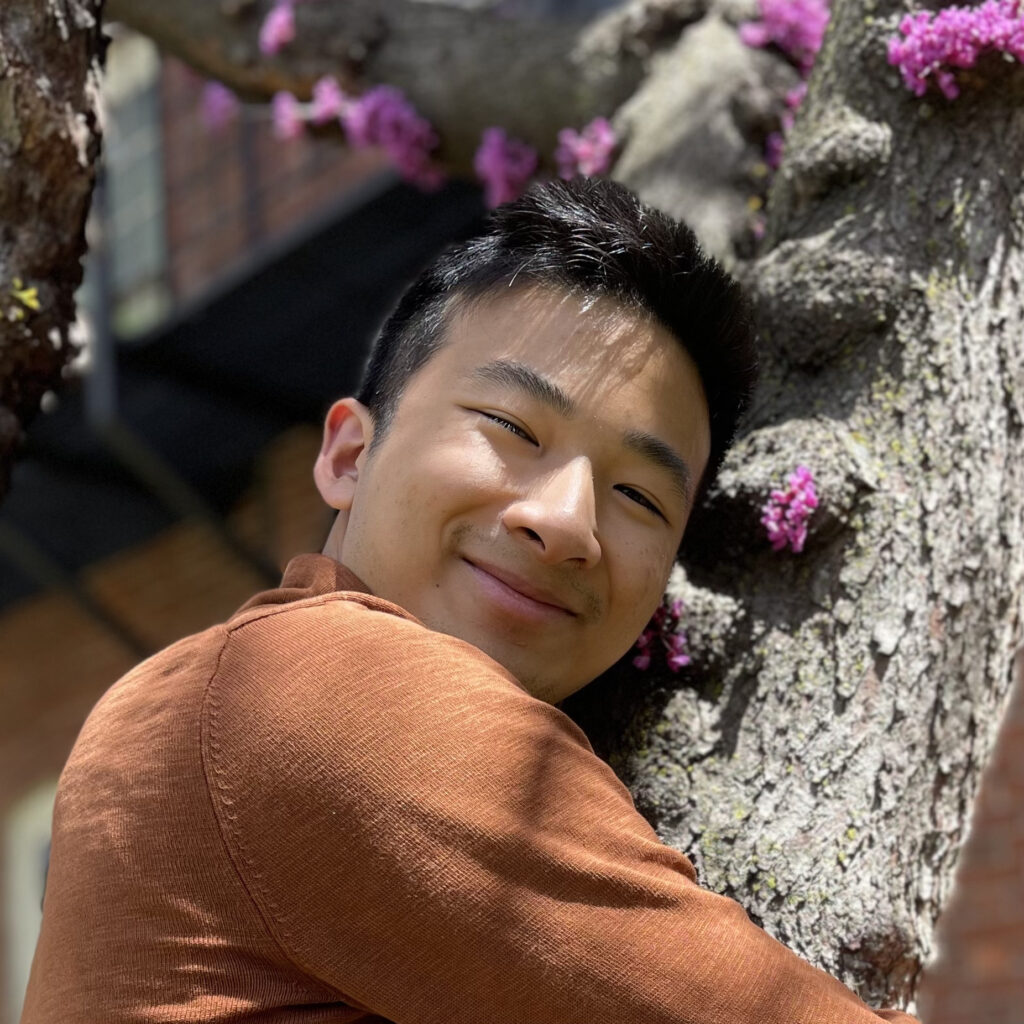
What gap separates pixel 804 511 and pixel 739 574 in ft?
0.50

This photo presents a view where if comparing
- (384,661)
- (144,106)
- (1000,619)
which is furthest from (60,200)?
(144,106)

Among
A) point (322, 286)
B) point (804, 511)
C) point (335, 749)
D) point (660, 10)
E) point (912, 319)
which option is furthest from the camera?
point (322, 286)

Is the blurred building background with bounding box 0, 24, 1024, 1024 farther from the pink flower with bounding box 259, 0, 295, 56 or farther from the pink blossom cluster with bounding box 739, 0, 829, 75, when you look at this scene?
the pink blossom cluster with bounding box 739, 0, 829, 75

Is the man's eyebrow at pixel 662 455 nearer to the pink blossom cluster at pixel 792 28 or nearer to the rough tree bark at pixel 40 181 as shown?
the rough tree bark at pixel 40 181

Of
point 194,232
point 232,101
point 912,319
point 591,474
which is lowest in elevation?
point 194,232

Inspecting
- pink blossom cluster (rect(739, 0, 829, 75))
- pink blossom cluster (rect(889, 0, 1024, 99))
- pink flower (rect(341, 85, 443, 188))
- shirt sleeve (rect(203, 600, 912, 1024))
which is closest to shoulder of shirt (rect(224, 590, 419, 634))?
shirt sleeve (rect(203, 600, 912, 1024))

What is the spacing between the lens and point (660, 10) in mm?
3615

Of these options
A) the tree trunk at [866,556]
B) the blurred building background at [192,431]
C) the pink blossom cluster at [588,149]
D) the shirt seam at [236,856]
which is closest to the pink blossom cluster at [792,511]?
the tree trunk at [866,556]

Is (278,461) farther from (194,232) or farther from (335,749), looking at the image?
(335,749)

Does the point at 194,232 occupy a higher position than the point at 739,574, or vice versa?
the point at 739,574

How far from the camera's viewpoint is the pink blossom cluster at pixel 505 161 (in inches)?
156

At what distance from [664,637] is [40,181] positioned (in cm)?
113

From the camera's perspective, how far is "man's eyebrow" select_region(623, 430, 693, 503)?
1.90m

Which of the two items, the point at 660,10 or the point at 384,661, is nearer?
the point at 384,661
